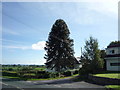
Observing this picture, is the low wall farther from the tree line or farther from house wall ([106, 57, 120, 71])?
the tree line

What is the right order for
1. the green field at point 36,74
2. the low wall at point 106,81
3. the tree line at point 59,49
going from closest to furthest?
the low wall at point 106,81
the green field at point 36,74
the tree line at point 59,49

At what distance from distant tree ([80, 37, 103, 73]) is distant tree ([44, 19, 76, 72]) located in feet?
28.0

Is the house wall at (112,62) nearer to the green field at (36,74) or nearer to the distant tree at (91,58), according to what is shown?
the distant tree at (91,58)

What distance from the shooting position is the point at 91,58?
3108 cm

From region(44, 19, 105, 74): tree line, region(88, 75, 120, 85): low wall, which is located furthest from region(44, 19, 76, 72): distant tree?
region(88, 75, 120, 85): low wall

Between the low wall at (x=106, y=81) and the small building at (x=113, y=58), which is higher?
the small building at (x=113, y=58)

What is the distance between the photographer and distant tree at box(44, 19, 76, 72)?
39875mm

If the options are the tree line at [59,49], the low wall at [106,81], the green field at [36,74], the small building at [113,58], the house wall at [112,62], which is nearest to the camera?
the low wall at [106,81]

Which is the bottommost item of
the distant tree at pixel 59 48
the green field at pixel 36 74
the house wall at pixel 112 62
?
the green field at pixel 36 74

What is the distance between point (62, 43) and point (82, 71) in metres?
11.0

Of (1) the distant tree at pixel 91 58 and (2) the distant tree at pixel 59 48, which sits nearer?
(1) the distant tree at pixel 91 58

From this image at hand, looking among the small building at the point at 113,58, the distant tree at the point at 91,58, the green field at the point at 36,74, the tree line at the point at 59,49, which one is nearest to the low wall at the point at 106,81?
the distant tree at the point at 91,58

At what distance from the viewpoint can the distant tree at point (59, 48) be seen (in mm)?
39875

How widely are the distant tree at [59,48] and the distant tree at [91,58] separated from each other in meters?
8.54
